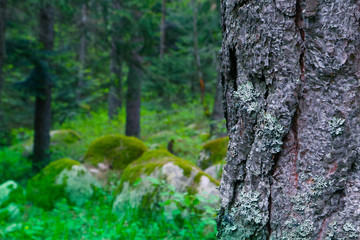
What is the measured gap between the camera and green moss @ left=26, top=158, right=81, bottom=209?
5148 mm

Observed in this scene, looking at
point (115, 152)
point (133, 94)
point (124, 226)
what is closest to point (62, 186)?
point (115, 152)

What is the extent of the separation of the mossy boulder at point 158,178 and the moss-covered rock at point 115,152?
204 cm

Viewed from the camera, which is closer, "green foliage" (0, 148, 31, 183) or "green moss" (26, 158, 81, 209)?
"green moss" (26, 158, 81, 209)

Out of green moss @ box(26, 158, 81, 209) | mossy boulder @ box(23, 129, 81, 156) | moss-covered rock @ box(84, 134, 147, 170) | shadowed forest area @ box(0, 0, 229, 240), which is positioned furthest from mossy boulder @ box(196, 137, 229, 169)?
mossy boulder @ box(23, 129, 81, 156)

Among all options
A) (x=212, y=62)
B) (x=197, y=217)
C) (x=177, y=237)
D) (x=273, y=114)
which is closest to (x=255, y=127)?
(x=273, y=114)

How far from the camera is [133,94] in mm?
9469

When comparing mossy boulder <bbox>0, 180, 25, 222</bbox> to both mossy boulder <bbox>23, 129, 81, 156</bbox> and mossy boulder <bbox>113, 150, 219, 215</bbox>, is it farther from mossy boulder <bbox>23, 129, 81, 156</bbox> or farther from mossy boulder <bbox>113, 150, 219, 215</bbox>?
mossy boulder <bbox>23, 129, 81, 156</bbox>

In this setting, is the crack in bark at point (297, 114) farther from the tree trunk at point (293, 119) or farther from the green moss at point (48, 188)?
the green moss at point (48, 188)

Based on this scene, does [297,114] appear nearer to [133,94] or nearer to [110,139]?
[110,139]

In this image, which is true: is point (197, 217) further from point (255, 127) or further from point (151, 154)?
point (255, 127)

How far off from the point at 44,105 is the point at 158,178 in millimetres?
6337

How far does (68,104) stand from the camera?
14070mm

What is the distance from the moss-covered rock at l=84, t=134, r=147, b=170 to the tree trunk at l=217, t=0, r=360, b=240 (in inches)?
226

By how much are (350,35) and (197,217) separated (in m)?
2.92
